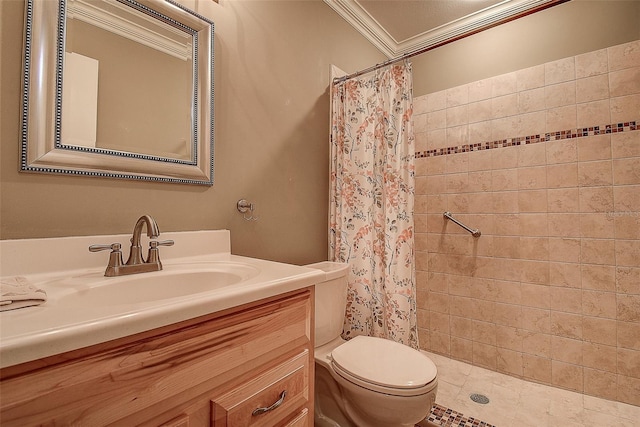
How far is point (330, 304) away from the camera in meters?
1.43

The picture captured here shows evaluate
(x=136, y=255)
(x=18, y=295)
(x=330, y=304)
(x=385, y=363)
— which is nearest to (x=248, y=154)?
(x=136, y=255)

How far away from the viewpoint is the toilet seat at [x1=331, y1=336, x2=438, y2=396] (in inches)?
42.3

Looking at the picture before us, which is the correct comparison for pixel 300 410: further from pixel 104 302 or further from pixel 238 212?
pixel 238 212

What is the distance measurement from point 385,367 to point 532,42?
7.30 ft

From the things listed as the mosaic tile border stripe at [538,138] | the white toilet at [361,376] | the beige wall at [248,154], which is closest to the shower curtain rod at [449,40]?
the beige wall at [248,154]

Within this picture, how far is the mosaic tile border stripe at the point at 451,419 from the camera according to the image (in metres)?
1.43

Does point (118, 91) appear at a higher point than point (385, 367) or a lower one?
higher

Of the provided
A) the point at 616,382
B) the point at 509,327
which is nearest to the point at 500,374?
the point at 509,327

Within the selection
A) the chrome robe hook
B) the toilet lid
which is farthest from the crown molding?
the toilet lid

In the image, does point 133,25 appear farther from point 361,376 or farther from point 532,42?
point 532,42

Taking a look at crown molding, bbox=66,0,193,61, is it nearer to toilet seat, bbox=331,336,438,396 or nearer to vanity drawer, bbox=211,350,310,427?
vanity drawer, bbox=211,350,310,427

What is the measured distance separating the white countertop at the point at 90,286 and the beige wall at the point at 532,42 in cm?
208

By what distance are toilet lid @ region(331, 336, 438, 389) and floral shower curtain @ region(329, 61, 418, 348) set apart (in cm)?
19

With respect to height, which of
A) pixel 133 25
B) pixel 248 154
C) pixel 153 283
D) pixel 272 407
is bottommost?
pixel 272 407
